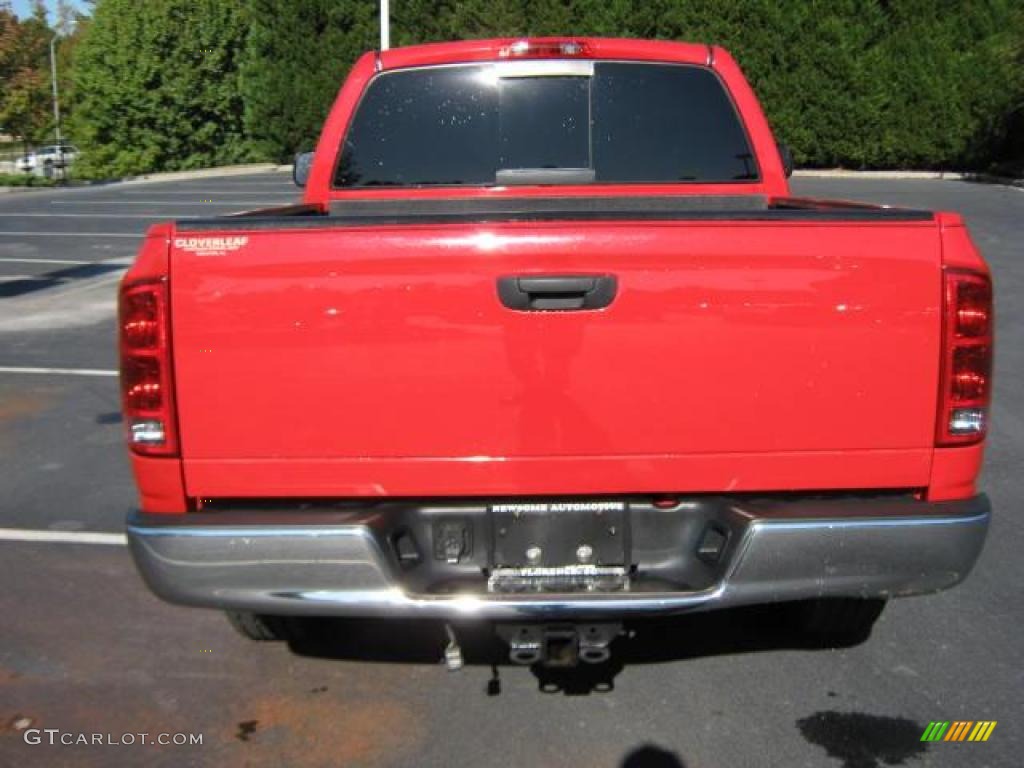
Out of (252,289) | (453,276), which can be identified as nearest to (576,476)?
(453,276)

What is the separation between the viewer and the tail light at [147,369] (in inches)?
116

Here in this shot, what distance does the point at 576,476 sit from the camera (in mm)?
3018

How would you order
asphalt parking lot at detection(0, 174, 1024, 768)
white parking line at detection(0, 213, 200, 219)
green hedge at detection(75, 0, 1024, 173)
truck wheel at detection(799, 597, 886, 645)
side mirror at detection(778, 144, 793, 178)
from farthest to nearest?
green hedge at detection(75, 0, 1024, 173), white parking line at detection(0, 213, 200, 219), side mirror at detection(778, 144, 793, 178), truck wheel at detection(799, 597, 886, 645), asphalt parking lot at detection(0, 174, 1024, 768)

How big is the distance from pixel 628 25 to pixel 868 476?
1237 inches

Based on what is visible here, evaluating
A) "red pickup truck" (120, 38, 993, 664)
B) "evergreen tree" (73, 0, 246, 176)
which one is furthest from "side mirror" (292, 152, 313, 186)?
"evergreen tree" (73, 0, 246, 176)

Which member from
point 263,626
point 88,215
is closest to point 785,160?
point 263,626

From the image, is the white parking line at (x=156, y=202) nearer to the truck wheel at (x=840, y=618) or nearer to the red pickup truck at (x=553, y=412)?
the truck wheel at (x=840, y=618)

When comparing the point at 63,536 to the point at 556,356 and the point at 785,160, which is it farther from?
the point at 785,160

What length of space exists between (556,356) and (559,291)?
0.17 metres

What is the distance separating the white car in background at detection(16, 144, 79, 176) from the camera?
1348 inches

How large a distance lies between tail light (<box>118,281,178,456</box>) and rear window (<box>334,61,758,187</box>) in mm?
1900

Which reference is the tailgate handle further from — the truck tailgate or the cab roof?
the cab roof

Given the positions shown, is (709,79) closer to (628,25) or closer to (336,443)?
(336,443)

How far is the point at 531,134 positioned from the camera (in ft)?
15.5
